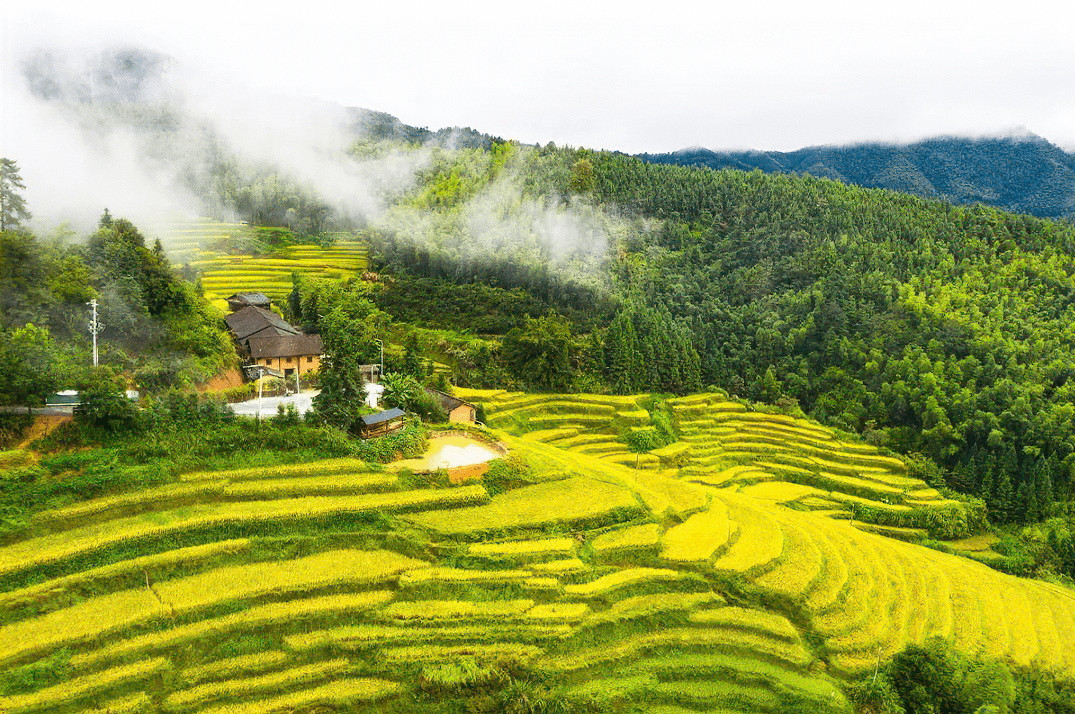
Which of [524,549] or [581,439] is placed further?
[581,439]

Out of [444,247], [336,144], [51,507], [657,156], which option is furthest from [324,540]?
[657,156]

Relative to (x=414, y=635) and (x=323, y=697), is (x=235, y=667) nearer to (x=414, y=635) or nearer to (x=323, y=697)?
(x=323, y=697)

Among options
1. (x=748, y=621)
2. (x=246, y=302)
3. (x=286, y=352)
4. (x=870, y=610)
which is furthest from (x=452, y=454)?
(x=246, y=302)

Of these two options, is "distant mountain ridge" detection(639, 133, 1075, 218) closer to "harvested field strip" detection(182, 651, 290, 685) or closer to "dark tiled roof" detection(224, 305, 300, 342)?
"dark tiled roof" detection(224, 305, 300, 342)

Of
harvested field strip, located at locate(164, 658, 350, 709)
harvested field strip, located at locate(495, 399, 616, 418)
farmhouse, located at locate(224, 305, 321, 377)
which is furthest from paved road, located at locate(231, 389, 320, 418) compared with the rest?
harvested field strip, located at locate(495, 399, 616, 418)

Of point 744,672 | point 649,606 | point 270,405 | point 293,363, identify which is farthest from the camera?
point 293,363

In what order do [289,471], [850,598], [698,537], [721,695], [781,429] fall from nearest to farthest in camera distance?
[721,695] → [289,471] → [850,598] → [698,537] → [781,429]

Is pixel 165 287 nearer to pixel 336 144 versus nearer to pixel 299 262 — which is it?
pixel 299 262
